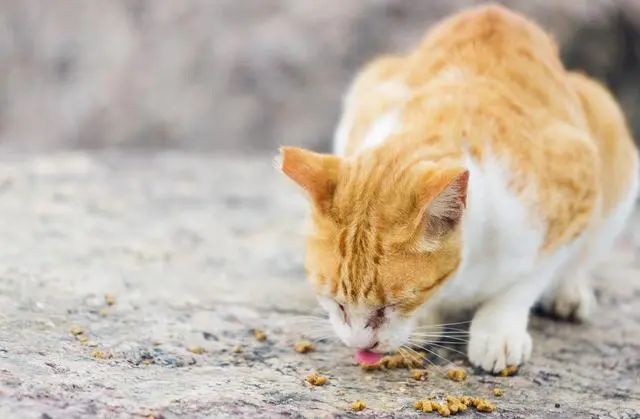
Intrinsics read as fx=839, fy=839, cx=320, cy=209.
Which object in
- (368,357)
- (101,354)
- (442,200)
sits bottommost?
(101,354)

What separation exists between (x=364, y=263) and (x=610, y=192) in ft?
4.20

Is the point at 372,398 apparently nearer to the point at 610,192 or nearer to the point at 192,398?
the point at 192,398

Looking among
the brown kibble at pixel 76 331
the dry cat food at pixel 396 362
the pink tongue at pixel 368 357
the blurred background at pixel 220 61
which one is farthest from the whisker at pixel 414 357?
the blurred background at pixel 220 61

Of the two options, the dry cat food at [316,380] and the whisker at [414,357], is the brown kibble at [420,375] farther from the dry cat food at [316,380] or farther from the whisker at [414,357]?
the dry cat food at [316,380]

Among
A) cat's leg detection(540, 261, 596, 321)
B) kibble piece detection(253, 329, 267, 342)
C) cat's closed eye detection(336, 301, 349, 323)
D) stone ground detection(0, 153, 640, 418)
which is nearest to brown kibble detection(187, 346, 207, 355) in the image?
stone ground detection(0, 153, 640, 418)

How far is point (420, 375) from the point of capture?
7.54ft

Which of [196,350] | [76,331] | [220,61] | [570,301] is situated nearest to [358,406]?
[196,350]

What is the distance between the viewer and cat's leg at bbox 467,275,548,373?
2396 millimetres

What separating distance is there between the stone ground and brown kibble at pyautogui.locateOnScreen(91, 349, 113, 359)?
17 mm

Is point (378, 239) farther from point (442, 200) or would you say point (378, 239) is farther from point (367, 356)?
point (367, 356)

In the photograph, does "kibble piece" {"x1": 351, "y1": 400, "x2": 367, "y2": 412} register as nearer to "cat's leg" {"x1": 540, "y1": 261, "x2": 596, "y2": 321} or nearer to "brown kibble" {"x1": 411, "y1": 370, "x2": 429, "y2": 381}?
"brown kibble" {"x1": 411, "y1": 370, "x2": 429, "y2": 381}

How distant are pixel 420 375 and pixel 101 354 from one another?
0.86 metres

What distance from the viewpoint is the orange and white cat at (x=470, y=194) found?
214 centimetres

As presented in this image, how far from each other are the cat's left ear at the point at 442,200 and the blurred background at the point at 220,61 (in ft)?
11.8
